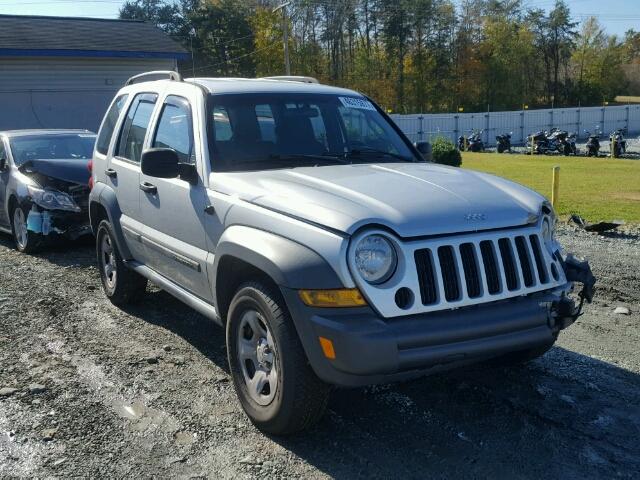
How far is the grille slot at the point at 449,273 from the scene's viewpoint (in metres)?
3.43

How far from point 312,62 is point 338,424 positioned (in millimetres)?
65782

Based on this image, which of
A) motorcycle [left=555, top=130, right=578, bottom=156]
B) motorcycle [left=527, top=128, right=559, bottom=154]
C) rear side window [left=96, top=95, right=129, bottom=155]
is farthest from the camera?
motorcycle [left=527, top=128, right=559, bottom=154]

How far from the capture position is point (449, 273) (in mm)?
3465

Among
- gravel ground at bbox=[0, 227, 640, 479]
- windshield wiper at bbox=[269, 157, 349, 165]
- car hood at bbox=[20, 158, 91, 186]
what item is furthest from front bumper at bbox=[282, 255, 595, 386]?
car hood at bbox=[20, 158, 91, 186]

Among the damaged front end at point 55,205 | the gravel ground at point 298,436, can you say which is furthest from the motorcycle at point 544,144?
the gravel ground at point 298,436

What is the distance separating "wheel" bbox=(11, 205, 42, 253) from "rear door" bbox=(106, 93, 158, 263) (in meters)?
3.37

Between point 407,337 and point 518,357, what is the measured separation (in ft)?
5.77

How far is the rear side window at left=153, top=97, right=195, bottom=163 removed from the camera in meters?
4.78

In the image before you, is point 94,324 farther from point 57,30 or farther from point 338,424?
point 57,30

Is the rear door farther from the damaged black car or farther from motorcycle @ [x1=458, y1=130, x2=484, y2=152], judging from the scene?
motorcycle @ [x1=458, y1=130, x2=484, y2=152]

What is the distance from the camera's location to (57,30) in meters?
22.5

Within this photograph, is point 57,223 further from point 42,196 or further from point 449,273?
point 449,273

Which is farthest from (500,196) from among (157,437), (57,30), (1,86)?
(57,30)

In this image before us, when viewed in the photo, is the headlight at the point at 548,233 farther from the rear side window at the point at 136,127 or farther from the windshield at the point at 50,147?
the windshield at the point at 50,147
